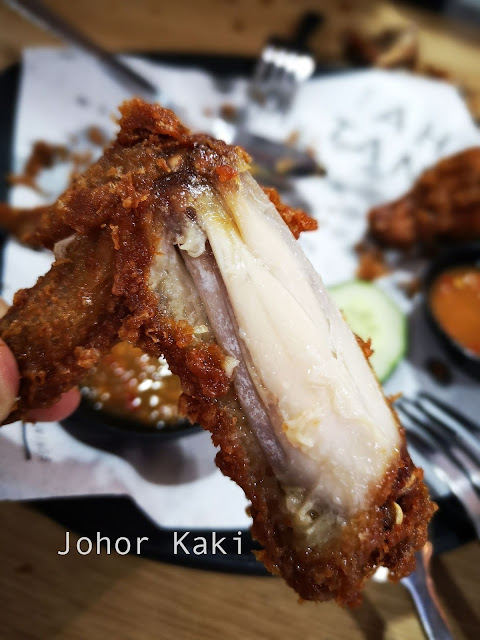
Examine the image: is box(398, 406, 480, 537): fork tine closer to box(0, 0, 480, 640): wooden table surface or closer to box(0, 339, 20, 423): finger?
box(0, 0, 480, 640): wooden table surface

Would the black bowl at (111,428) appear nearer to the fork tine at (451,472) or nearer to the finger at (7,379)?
the finger at (7,379)

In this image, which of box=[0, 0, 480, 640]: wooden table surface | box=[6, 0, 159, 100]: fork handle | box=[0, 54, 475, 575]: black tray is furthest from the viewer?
box=[6, 0, 159, 100]: fork handle

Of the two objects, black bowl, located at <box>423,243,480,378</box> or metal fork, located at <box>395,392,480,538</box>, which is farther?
black bowl, located at <box>423,243,480,378</box>

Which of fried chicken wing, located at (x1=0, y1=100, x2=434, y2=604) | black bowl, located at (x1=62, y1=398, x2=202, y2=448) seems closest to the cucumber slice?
black bowl, located at (x1=62, y1=398, x2=202, y2=448)

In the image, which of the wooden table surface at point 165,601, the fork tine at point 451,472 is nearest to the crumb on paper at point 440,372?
the fork tine at point 451,472

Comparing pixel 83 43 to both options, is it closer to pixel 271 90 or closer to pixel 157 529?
pixel 271 90

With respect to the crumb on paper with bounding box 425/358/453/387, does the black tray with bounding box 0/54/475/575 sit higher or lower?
lower

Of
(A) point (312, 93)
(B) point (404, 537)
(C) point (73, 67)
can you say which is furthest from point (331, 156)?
(B) point (404, 537)
